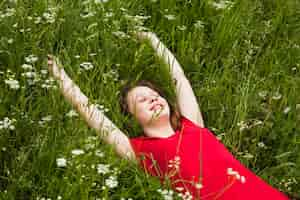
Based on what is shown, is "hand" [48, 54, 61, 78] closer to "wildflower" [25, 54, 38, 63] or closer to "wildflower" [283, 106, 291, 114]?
"wildflower" [25, 54, 38, 63]

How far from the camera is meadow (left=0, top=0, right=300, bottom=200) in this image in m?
3.30

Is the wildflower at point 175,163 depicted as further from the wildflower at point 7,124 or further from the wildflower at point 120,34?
the wildflower at point 120,34

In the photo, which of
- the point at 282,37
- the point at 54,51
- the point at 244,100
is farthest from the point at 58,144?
the point at 282,37

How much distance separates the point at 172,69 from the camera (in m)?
4.00

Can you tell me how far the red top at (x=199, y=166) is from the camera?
329 centimetres

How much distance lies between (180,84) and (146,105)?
386 mm

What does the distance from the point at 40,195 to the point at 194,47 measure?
4.85ft

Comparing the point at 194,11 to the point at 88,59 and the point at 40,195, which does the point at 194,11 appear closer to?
the point at 88,59

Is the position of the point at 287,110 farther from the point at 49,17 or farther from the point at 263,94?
the point at 49,17

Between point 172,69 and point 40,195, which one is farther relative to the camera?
point 172,69

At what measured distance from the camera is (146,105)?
3.61 metres

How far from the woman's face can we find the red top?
10 cm

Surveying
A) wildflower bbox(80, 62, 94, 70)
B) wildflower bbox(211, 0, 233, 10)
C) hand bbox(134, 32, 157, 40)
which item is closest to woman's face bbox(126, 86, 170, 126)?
wildflower bbox(80, 62, 94, 70)

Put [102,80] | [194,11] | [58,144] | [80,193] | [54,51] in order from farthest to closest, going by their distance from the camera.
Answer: [194,11] < [54,51] < [102,80] < [58,144] < [80,193]
